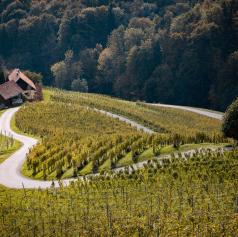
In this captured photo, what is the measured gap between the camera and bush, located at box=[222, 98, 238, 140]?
144ft

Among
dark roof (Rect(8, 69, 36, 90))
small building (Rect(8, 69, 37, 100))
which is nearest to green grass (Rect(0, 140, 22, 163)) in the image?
small building (Rect(8, 69, 37, 100))

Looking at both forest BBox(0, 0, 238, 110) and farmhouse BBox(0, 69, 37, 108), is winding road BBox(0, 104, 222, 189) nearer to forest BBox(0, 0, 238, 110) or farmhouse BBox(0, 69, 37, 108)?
farmhouse BBox(0, 69, 37, 108)

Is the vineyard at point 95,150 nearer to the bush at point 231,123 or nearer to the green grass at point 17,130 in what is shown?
the green grass at point 17,130

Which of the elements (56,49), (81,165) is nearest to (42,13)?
(56,49)

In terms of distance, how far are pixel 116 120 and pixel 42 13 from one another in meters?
99.8

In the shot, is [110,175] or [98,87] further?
[98,87]

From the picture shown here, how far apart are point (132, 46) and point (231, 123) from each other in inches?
3873

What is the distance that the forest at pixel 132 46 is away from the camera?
398ft

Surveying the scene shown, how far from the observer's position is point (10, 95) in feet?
310

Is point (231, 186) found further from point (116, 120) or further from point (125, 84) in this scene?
point (125, 84)

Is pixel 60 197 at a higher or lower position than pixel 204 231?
lower

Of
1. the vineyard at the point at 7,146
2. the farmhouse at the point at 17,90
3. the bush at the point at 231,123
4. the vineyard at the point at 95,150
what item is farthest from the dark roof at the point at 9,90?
the bush at the point at 231,123

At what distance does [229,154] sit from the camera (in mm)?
39844

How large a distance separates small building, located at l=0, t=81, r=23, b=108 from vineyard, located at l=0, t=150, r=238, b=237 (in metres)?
55.1
